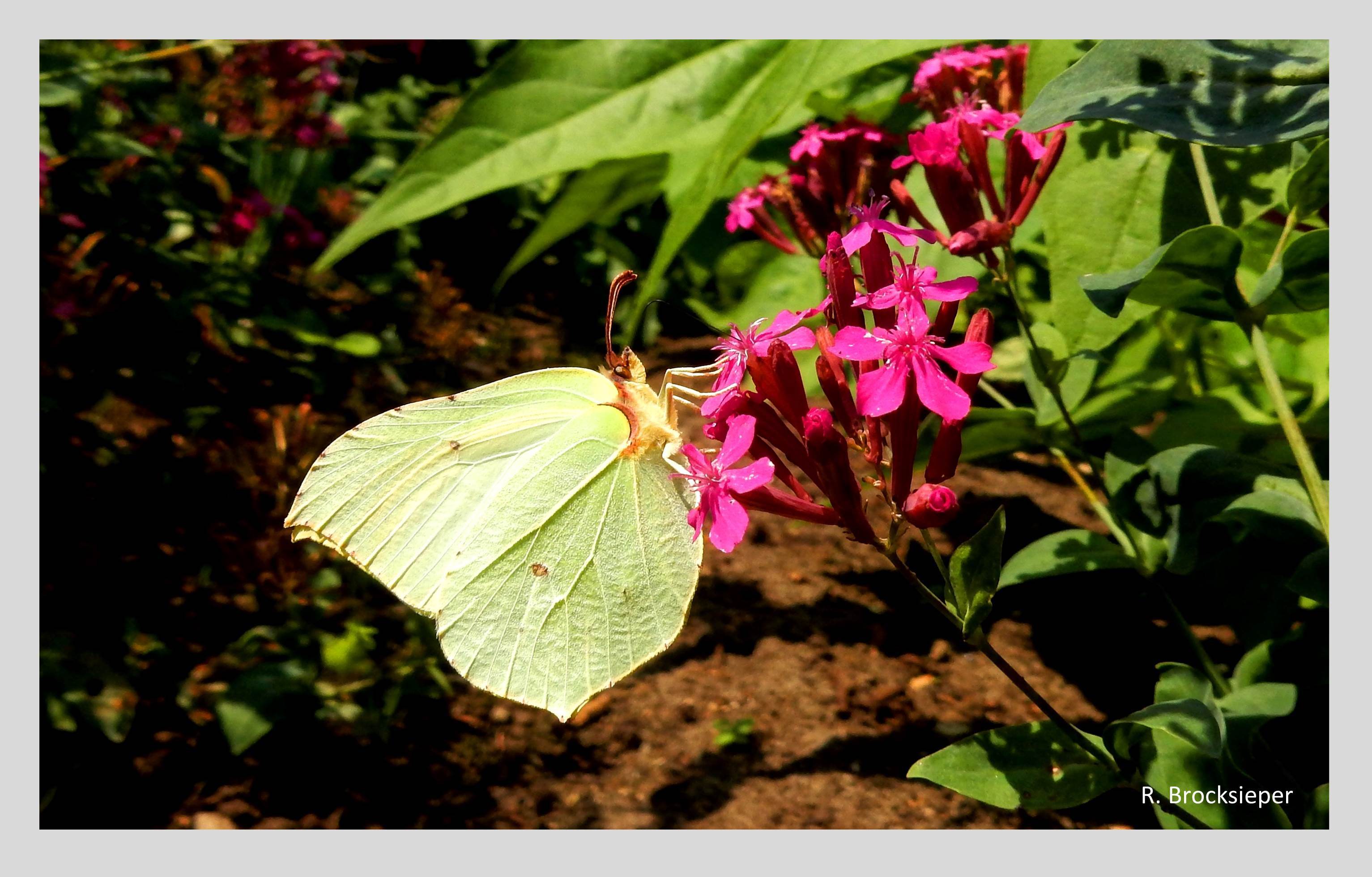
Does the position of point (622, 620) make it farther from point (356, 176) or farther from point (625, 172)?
point (356, 176)

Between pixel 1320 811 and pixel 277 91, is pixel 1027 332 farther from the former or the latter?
pixel 277 91

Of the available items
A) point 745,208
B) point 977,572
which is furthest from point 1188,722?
point 745,208

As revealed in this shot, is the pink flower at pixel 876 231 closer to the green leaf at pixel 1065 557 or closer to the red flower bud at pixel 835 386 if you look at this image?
the red flower bud at pixel 835 386

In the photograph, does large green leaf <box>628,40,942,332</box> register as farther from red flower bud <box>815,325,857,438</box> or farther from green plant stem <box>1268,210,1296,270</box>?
green plant stem <box>1268,210,1296,270</box>

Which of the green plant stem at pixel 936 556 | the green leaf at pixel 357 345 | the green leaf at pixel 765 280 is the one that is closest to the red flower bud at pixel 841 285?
the green plant stem at pixel 936 556

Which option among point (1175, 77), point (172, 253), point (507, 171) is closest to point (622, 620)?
point (507, 171)

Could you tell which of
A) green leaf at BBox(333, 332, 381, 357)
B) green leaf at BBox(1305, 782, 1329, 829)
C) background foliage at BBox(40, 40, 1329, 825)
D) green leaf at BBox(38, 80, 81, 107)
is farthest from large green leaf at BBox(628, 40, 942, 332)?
green leaf at BBox(333, 332, 381, 357)
